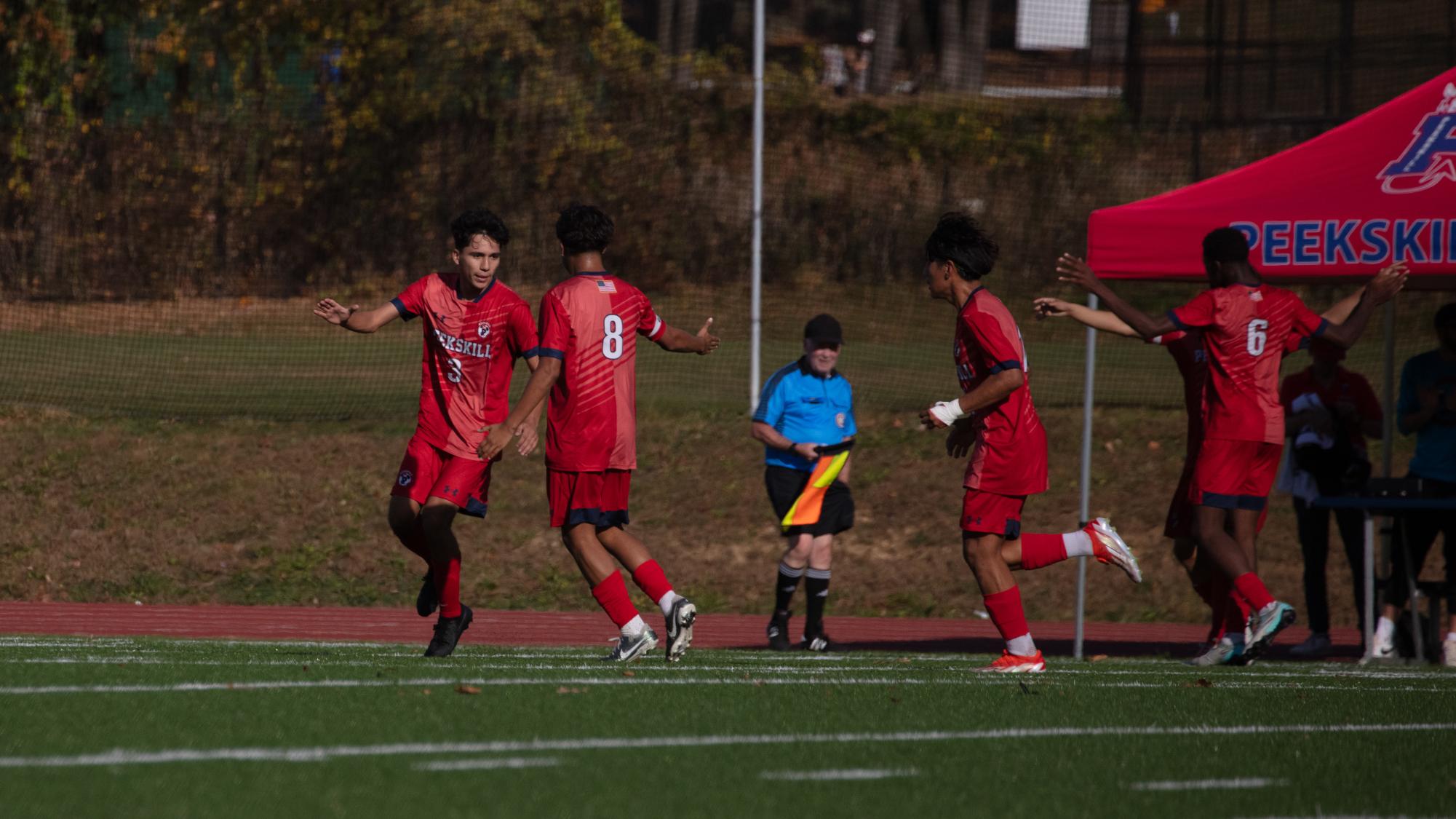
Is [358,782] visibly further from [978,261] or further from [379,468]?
[379,468]

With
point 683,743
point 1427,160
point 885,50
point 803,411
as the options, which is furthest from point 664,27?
point 683,743

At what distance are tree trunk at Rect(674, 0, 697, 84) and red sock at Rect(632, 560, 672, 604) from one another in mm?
16097

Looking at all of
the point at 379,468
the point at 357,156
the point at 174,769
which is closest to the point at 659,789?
the point at 174,769

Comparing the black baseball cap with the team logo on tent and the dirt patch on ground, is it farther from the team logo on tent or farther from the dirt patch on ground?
the dirt patch on ground

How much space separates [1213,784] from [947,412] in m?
3.01

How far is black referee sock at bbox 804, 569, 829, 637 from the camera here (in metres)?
11.7

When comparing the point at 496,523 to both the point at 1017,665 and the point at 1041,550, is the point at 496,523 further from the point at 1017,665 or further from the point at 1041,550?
the point at 1017,665

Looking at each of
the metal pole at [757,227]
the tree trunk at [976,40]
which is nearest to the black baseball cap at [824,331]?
the metal pole at [757,227]

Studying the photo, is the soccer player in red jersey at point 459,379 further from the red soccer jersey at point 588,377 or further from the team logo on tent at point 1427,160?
the team logo on tent at point 1427,160

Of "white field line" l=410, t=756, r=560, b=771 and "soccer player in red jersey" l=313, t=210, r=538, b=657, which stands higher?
"soccer player in red jersey" l=313, t=210, r=538, b=657

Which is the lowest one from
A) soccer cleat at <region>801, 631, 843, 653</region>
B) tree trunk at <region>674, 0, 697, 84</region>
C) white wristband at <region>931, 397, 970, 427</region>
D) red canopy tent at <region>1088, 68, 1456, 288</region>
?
soccer cleat at <region>801, 631, 843, 653</region>

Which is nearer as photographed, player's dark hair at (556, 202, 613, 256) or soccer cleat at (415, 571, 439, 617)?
player's dark hair at (556, 202, 613, 256)

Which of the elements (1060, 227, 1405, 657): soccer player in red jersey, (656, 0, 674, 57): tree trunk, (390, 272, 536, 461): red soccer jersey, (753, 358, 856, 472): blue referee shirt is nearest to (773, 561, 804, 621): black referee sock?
(753, 358, 856, 472): blue referee shirt

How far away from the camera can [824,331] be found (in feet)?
Answer: 38.3
